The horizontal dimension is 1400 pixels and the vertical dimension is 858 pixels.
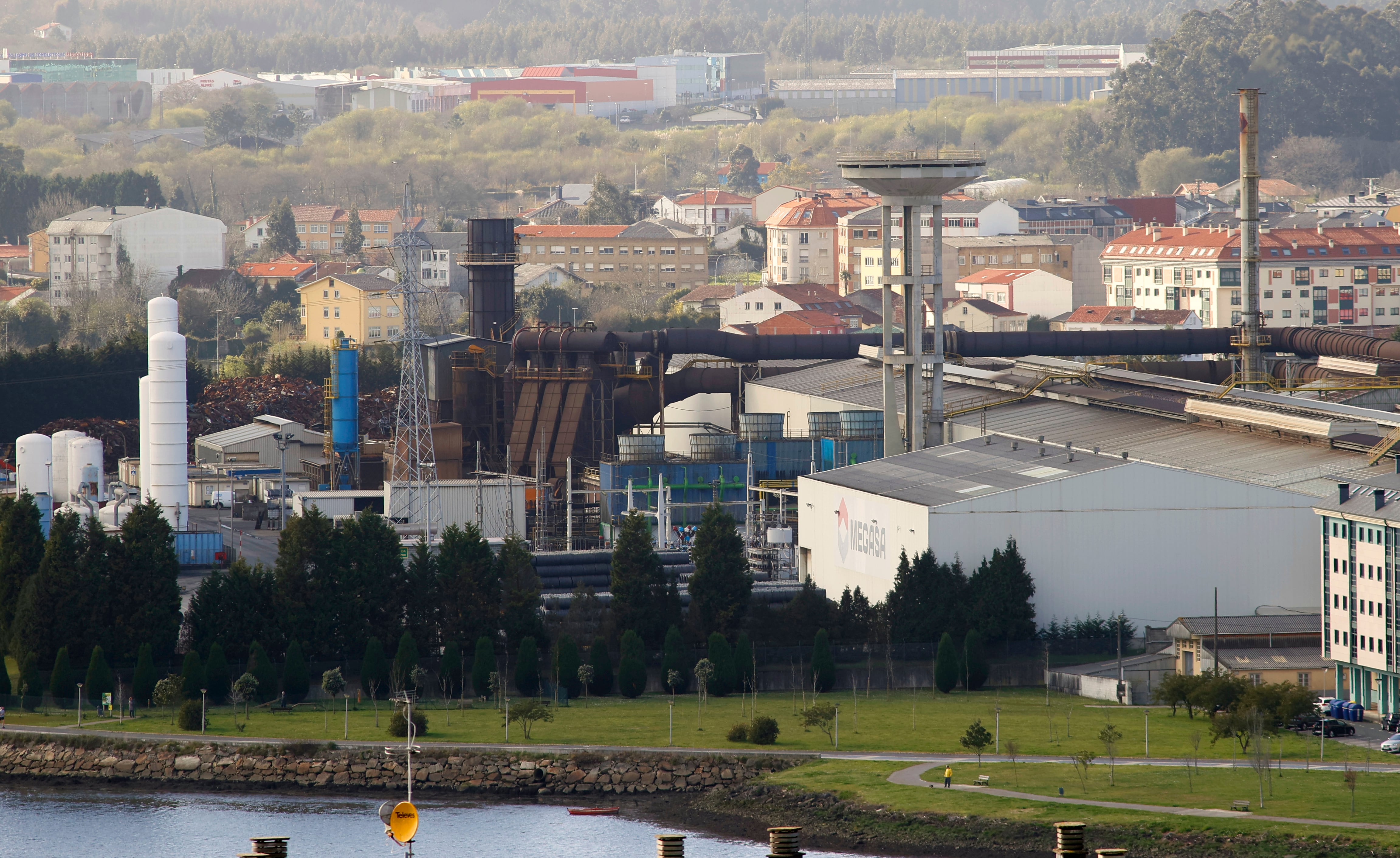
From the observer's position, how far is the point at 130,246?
5344 inches

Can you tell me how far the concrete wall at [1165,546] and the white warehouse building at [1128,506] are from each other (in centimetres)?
3

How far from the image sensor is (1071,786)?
4069 centimetres

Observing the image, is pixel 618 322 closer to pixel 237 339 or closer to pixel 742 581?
pixel 237 339

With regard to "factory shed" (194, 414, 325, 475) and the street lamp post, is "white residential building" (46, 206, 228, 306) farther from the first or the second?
the street lamp post

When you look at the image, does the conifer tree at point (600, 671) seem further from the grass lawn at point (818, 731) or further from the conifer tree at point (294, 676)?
the conifer tree at point (294, 676)

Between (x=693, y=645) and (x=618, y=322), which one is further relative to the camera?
(x=618, y=322)

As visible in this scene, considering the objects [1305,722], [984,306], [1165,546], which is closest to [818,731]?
[1305,722]

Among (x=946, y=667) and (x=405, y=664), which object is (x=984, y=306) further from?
(x=405, y=664)

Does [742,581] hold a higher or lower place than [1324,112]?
lower

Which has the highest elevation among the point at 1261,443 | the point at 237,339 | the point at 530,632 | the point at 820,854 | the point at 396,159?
the point at 396,159

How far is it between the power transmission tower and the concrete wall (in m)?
17.1

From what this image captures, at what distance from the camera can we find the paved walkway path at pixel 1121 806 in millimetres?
37000

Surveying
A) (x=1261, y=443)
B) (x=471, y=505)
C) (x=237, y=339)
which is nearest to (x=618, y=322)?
(x=237, y=339)

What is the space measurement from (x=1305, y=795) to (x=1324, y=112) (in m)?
143
